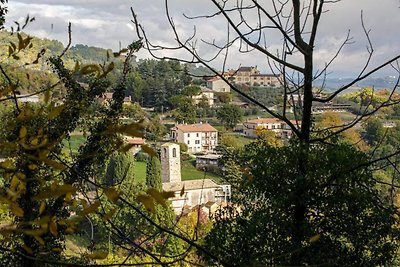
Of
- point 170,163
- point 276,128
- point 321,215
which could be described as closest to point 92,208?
point 321,215

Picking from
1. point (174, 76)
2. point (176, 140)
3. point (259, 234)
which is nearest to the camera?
point (259, 234)

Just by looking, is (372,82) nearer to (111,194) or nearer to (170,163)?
(111,194)

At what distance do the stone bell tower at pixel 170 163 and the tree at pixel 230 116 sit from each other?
1689 centimetres

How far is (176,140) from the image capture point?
39.1m

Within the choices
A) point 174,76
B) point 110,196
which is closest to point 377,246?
point 110,196

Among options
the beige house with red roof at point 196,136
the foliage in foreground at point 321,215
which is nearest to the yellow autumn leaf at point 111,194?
the foliage in foreground at point 321,215

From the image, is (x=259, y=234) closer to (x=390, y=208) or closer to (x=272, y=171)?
(x=272, y=171)

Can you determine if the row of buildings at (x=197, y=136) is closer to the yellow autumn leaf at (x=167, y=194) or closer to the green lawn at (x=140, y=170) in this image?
the green lawn at (x=140, y=170)

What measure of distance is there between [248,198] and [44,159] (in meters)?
1.99

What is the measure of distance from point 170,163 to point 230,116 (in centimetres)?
1737

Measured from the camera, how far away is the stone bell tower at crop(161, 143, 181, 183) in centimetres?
2681

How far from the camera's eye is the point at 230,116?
4359 cm

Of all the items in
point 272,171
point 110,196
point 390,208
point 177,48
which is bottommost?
point 390,208

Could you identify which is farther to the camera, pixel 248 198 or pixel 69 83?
pixel 69 83
